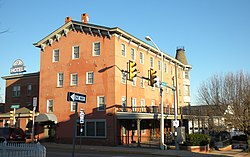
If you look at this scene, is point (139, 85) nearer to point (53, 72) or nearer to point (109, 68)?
point (109, 68)

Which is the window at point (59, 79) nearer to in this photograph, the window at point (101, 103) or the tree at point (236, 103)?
the window at point (101, 103)

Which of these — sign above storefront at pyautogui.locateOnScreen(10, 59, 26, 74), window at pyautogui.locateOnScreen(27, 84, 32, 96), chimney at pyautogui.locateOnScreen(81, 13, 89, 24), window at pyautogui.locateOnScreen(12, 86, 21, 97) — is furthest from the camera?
sign above storefront at pyautogui.locateOnScreen(10, 59, 26, 74)

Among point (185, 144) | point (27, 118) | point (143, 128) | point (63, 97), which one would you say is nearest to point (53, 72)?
point (63, 97)

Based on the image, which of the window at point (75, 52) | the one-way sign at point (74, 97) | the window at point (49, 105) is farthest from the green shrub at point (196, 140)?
the window at point (49, 105)

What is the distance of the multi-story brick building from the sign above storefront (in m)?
11.5

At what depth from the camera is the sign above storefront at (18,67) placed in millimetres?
48934

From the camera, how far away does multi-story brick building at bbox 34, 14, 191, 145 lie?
107ft

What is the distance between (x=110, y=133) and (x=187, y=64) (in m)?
29.6

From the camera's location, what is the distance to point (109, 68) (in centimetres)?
3306

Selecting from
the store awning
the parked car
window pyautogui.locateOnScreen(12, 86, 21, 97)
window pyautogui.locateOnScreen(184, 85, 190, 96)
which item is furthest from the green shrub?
window pyautogui.locateOnScreen(12, 86, 21, 97)

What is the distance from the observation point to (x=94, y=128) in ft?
108

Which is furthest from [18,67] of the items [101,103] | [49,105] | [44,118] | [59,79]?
[101,103]

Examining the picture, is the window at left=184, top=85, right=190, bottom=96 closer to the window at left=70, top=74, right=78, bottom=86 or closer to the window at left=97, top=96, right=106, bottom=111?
the window at left=97, top=96, right=106, bottom=111

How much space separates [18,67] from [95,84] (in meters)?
21.0
